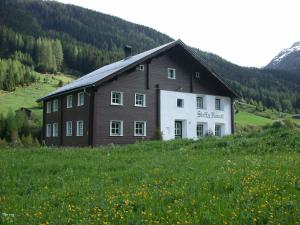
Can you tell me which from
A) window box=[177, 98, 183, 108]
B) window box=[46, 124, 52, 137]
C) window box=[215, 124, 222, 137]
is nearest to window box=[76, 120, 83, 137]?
window box=[46, 124, 52, 137]

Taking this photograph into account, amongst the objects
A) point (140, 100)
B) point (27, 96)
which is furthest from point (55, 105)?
point (27, 96)

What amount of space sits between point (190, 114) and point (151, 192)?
32.4 metres

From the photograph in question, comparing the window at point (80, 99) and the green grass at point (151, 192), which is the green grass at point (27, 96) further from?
the green grass at point (151, 192)

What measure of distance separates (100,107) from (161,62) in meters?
8.43

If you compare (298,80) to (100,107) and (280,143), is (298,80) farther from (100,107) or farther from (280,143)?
(280,143)

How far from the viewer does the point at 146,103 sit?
38.8 meters

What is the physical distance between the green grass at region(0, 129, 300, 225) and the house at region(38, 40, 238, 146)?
2024cm

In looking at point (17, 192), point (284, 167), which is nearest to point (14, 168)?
point (17, 192)

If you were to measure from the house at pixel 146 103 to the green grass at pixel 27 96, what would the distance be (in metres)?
29.5

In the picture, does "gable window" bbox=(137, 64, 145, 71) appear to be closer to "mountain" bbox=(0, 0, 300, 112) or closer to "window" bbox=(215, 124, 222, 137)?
"window" bbox=(215, 124, 222, 137)

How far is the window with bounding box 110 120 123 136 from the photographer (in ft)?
120

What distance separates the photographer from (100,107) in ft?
118

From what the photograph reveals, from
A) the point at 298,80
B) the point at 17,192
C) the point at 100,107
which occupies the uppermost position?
the point at 298,80

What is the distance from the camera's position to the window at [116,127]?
36.5 meters
